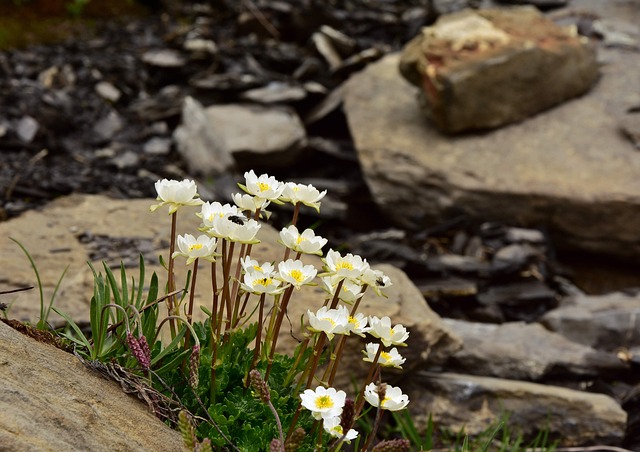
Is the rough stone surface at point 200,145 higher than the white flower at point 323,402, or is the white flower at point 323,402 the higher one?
the white flower at point 323,402

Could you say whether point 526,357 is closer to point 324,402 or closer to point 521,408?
point 521,408

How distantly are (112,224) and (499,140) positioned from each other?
2828 mm

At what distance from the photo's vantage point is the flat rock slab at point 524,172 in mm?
5039

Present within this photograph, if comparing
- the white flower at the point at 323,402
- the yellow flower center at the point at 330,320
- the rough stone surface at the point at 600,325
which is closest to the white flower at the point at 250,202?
the yellow flower center at the point at 330,320

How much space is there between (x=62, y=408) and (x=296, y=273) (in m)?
0.61

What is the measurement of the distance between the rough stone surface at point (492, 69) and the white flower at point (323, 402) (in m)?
3.76

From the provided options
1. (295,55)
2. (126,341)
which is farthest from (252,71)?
(126,341)

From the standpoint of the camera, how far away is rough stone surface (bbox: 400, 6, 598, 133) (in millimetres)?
5289

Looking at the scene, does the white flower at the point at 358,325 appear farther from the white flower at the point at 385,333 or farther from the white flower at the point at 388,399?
the white flower at the point at 388,399

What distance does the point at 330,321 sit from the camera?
1843 mm

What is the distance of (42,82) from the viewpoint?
20.0 feet

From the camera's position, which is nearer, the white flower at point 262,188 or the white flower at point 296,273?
the white flower at point 296,273

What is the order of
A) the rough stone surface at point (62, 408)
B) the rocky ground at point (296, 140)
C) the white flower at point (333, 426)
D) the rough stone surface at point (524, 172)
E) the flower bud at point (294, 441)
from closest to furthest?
the rough stone surface at point (62, 408) → the flower bud at point (294, 441) → the white flower at point (333, 426) → the rocky ground at point (296, 140) → the rough stone surface at point (524, 172)

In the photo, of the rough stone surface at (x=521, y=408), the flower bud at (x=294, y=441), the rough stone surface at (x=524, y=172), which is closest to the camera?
the flower bud at (x=294, y=441)
